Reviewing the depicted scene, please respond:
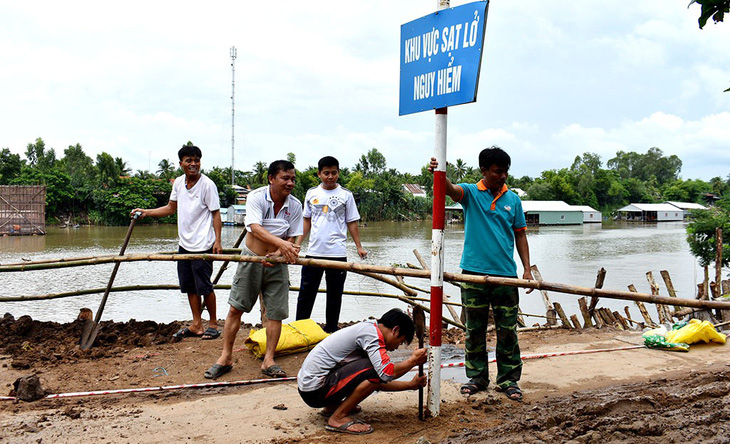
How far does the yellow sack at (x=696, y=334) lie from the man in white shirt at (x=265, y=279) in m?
3.97

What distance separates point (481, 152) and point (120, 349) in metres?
3.65

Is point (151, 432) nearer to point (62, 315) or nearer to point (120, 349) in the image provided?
point (120, 349)

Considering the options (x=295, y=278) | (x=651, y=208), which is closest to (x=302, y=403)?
(x=295, y=278)

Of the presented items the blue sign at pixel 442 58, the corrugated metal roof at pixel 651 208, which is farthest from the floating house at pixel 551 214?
the blue sign at pixel 442 58

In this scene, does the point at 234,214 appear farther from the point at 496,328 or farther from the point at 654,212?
the point at 654,212

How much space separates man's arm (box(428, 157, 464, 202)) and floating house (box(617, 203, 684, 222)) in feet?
227

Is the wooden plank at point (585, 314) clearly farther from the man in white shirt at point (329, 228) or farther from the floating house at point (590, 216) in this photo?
the floating house at point (590, 216)

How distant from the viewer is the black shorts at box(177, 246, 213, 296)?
489cm

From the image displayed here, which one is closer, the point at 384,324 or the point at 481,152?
the point at 384,324

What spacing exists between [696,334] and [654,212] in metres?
67.2

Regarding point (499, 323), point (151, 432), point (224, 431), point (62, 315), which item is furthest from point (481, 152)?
point (62, 315)

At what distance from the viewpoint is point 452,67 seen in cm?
311

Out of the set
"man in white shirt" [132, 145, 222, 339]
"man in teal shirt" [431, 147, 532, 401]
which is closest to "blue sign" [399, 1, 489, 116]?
"man in teal shirt" [431, 147, 532, 401]

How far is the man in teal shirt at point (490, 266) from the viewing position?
3701 mm
